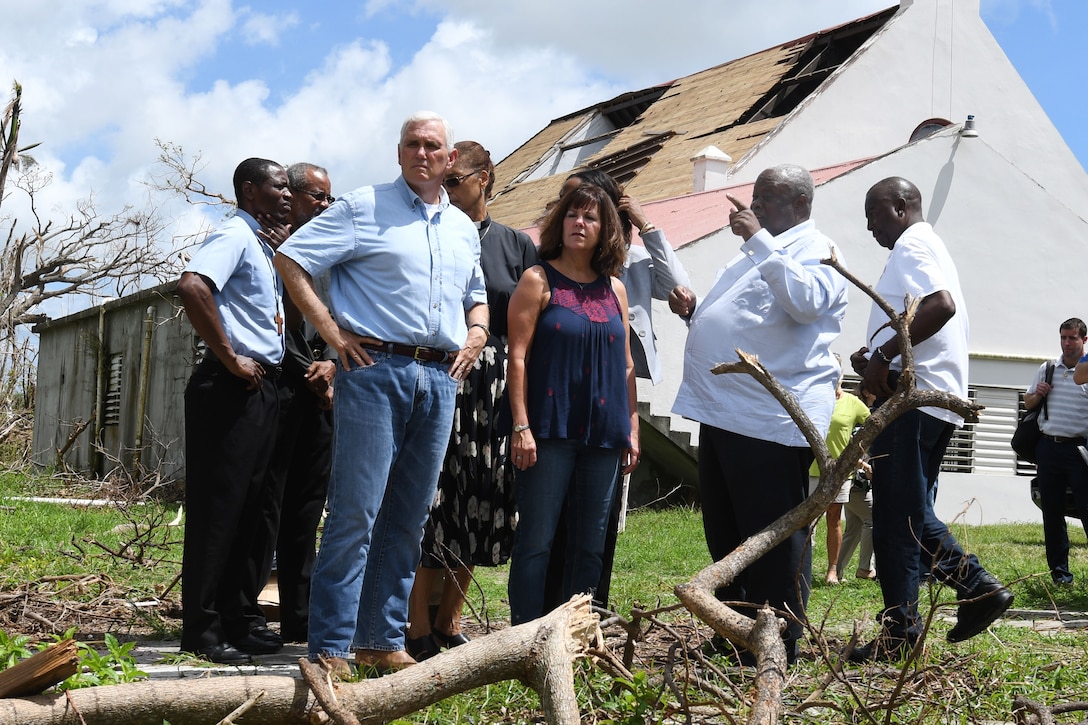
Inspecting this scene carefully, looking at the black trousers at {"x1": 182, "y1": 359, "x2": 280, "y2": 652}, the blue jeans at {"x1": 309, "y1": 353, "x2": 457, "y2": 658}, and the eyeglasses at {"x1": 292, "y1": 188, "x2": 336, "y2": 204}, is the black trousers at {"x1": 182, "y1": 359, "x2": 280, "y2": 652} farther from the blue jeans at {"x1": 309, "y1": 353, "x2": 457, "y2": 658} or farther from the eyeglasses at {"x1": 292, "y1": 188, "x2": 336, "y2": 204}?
the eyeglasses at {"x1": 292, "y1": 188, "x2": 336, "y2": 204}

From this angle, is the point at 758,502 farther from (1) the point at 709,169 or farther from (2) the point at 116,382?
(1) the point at 709,169

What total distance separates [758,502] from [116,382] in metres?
12.8

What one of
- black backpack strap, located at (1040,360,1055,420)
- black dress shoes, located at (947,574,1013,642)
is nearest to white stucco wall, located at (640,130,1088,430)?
black backpack strap, located at (1040,360,1055,420)

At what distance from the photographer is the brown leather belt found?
410 cm

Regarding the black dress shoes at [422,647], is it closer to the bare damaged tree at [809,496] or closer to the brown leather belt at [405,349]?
the brown leather belt at [405,349]

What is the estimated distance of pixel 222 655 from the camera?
4477mm

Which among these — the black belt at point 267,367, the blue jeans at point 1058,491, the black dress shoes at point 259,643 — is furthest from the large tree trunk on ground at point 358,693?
the blue jeans at point 1058,491

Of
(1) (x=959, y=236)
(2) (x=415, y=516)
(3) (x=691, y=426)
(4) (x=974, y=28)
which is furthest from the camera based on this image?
(4) (x=974, y=28)

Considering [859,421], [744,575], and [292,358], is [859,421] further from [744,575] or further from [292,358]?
[292,358]

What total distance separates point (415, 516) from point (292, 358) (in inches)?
43.5

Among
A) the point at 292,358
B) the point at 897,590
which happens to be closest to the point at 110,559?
the point at 292,358

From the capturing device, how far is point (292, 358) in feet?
16.4

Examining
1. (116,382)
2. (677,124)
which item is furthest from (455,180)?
(677,124)

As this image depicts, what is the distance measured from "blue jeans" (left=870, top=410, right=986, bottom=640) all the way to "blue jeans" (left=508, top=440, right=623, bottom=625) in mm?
1119
